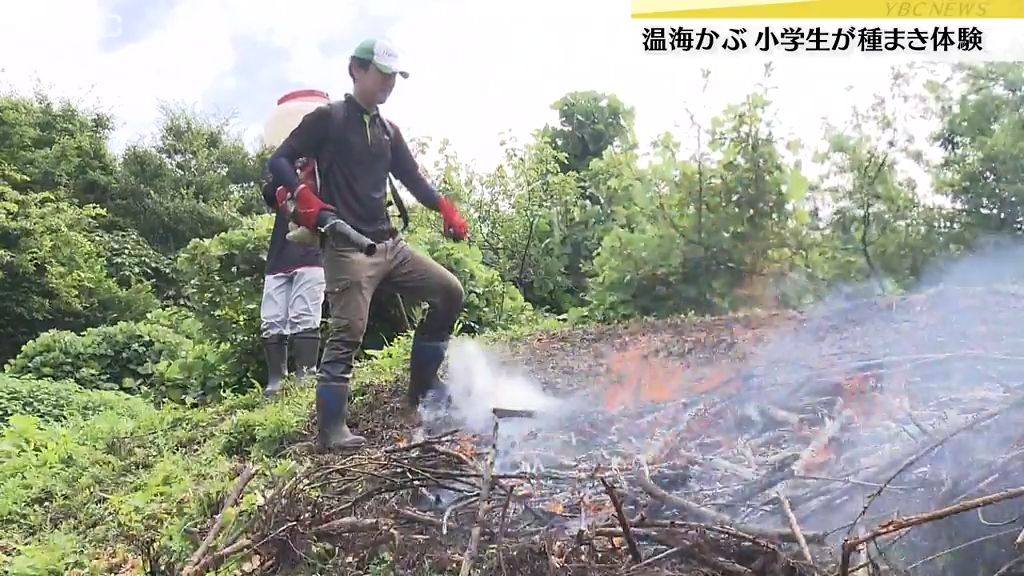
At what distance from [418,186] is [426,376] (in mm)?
895

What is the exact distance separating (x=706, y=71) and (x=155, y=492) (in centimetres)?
430

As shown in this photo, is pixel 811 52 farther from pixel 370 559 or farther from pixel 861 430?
pixel 370 559

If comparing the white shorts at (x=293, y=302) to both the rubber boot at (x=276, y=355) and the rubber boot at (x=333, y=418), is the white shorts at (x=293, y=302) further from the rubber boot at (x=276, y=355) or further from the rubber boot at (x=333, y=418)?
the rubber boot at (x=333, y=418)

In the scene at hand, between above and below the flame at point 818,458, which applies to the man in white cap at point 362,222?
above

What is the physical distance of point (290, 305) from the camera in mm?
5773

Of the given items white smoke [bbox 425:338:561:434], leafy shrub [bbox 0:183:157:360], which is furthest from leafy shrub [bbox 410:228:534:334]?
leafy shrub [bbox 0:183:157:360]

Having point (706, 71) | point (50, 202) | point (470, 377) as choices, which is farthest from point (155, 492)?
point (50, 202)

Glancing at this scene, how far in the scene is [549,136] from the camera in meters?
11.2

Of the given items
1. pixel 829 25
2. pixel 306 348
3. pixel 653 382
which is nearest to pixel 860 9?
pixel 829 25

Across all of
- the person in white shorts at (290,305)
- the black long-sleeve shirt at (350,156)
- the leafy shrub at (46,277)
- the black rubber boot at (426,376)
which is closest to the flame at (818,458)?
the black rubber boot at (426,376)

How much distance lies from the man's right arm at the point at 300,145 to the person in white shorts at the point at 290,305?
1761 mm

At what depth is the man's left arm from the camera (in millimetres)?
4066

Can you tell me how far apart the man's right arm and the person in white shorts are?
69.3 inches

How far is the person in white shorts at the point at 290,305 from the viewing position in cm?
570
